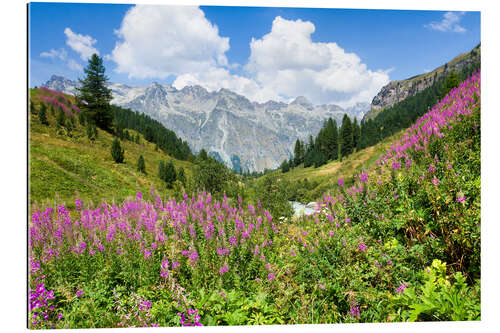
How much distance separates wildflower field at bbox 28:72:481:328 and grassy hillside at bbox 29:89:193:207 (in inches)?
41.9

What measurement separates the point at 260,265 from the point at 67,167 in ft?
26.2

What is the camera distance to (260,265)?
3426mm

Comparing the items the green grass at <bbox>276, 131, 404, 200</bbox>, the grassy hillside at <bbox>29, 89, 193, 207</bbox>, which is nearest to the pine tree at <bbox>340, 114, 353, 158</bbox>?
the green grass at <bbox>276, 131, 404, 200</bbox>

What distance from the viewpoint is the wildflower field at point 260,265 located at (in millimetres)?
2738

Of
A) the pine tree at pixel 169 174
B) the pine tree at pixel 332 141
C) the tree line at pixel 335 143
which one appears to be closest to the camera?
the pine tree at pixel 169 174

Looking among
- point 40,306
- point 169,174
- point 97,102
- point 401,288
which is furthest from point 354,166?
point 97,102

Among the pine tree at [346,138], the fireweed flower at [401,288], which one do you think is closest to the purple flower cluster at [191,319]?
the fireweed flower at [401,288]

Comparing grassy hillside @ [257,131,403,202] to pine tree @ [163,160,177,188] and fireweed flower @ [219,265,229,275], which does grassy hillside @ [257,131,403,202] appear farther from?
pine tree @ [163,160,177,188]

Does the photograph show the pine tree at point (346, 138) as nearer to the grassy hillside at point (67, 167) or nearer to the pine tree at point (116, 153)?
the grassy hillside at point (67, 167)

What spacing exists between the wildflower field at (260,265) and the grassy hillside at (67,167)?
1.06 meters

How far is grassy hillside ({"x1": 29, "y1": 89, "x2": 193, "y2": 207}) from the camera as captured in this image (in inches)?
174

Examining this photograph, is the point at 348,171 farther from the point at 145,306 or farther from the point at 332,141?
the point at 332,141
